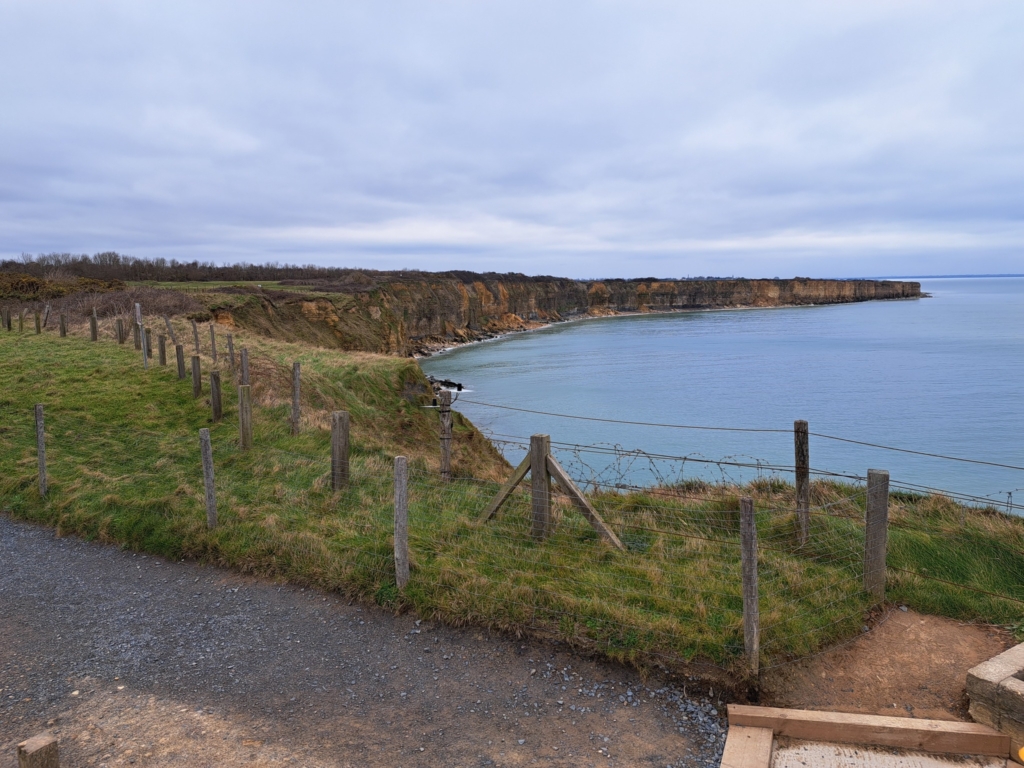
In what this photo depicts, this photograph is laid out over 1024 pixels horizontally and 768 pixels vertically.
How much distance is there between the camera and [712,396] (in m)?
40.6

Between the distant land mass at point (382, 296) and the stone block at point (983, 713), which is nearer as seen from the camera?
the stone block at point (983, 713)

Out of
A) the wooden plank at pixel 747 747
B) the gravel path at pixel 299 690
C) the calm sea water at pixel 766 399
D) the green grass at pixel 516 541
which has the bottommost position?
the calm sea water at pixel 766 399

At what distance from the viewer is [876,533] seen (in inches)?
268

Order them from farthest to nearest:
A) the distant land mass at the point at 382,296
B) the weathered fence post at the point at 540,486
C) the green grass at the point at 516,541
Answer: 1. the distant land mass at the point at 382,296
2. the weathered fence post at the point at 540,486
3. the green grass at the point at 516,541

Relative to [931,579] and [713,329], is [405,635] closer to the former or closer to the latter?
[931,579]

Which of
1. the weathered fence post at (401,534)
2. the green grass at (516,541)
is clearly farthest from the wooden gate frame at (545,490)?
the weathered fence post at (401,534)

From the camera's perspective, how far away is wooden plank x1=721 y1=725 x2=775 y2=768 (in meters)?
4.75

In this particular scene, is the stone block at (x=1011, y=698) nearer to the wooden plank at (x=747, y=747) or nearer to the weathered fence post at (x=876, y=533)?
the wooden plank at (x=747, y=747)

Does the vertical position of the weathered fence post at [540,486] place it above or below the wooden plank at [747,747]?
above

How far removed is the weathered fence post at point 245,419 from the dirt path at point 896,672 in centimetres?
961

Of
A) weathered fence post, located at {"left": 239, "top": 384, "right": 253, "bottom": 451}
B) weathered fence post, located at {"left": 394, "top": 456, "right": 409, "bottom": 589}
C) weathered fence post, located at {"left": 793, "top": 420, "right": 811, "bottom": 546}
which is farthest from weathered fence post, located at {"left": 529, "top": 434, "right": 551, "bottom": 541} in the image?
weathered fence post, located at {"left": 239, "top": 384, "right": 253, "bottom": 451}

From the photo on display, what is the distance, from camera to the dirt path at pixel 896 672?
548 centimetres

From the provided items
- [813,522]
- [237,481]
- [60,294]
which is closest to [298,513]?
[237,481]

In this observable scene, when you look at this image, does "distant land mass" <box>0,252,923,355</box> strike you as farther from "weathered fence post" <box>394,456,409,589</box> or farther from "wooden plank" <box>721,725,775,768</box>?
"wooden plank" <box>721,725,775,768</box>
